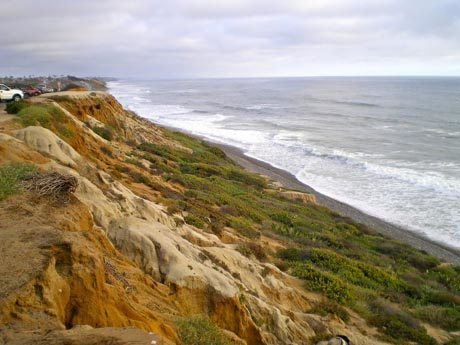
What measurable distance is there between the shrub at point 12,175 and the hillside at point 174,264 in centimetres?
4

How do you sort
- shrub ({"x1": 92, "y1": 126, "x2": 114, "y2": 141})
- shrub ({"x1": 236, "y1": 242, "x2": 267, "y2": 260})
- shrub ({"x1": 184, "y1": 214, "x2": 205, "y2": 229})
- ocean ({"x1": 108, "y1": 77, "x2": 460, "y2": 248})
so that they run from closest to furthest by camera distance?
shrub ({"x1": 236, "y1": 242, "x2": 267, "y2": 260}) → shrub ({"x1": 184, "y1": 214, "x2": 205, "y2": 229}) → shrub ({"x1": 92, "y1": 126, "x2": 114, "y2": 141}) → ocean ({"x1": 108, "y1": 77, "x2": 460, "y2": 248})

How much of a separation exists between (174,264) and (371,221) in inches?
728

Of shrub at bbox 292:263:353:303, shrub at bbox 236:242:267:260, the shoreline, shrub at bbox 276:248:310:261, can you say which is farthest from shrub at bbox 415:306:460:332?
the shoreline

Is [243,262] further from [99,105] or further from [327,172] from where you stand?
[327,172]

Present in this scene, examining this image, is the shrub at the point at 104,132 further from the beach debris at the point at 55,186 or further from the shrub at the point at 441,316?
the shrub at the point at 441,316

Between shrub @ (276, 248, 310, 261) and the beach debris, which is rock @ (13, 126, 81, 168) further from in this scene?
shrub @ (276, 248, 310, 261)

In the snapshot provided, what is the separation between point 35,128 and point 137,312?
8.52 meters

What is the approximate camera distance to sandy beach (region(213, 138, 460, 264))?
1978 centimetres

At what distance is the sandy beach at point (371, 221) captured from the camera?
1978 cm

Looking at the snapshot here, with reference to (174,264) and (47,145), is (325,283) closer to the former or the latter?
(174,264)

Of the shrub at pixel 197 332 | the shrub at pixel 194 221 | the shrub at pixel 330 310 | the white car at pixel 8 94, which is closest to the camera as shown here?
the shrub at pixel 197 332

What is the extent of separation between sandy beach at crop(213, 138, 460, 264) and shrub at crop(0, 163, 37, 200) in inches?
742

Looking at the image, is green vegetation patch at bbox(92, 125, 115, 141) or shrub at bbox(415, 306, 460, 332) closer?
shrub at bbox(415, 306, 460, 332)

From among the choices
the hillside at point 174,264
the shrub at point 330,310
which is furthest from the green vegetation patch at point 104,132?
the shrub at point 330,310
